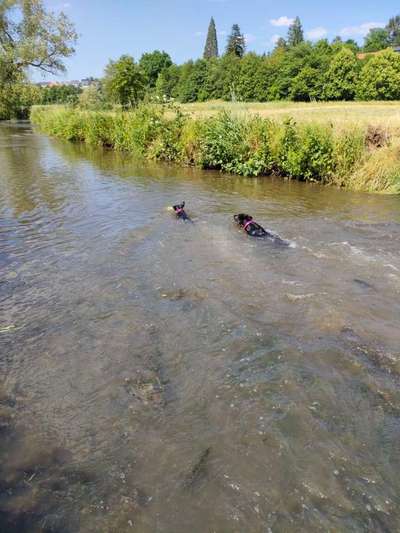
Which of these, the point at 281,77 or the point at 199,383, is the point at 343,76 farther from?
the point at 199,383

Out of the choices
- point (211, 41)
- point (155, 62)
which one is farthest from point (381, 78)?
point (211, 41)

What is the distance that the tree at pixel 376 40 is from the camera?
101125mm

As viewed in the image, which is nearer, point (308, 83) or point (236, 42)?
point (308, 83)

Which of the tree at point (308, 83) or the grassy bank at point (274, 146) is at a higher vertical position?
the tree at point (308, 83)

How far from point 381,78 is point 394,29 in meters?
89.8

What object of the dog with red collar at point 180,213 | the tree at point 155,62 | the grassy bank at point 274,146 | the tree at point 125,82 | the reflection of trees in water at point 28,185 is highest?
the tree at point 155,62

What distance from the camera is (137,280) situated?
629cm

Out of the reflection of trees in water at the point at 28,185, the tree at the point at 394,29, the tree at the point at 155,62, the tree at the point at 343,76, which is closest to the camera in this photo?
the reflection of trees in water at the point at 28,185

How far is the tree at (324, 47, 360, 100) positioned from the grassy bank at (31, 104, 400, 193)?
4437 centimetres

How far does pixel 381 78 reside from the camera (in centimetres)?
5103

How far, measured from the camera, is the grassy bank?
41.1ft

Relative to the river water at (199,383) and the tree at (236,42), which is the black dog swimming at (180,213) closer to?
the river water at (199,383)

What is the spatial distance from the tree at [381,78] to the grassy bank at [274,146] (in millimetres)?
42534

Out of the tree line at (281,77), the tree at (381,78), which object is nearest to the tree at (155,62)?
the tree line at (281,77)
